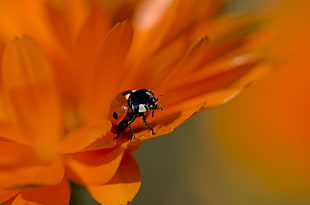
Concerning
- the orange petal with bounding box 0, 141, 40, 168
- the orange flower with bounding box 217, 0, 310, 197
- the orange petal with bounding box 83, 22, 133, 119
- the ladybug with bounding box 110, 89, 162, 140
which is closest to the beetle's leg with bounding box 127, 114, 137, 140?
the ladybug with bounding box 110, 89, 162, 140

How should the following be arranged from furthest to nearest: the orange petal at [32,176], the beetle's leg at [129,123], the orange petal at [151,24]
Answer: the orange petal at [151,24]
the beetle's leg at [129,123]
the orange petal at [32,176]

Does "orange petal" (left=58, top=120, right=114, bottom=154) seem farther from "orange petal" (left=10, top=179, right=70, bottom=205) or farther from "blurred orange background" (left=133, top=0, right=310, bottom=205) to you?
"blurred orange background" (left=133, top=0, right=310, bottom=205)

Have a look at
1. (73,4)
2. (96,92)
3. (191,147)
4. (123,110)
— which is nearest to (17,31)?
(73,4)

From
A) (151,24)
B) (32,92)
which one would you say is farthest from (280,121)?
(32,92)

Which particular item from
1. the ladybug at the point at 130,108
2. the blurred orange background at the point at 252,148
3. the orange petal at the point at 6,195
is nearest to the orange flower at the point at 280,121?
the blurred orange background at the point at 252,148

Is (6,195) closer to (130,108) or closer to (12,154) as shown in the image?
(12,154)

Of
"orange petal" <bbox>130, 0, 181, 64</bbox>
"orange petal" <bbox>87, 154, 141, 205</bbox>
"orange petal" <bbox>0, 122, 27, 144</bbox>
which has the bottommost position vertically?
"orange petal" <bbox>87, 154, 141, 205</bbox>

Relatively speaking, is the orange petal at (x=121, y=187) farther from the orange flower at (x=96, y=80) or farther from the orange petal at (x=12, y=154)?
the orange petal at (x=12, y=154)
